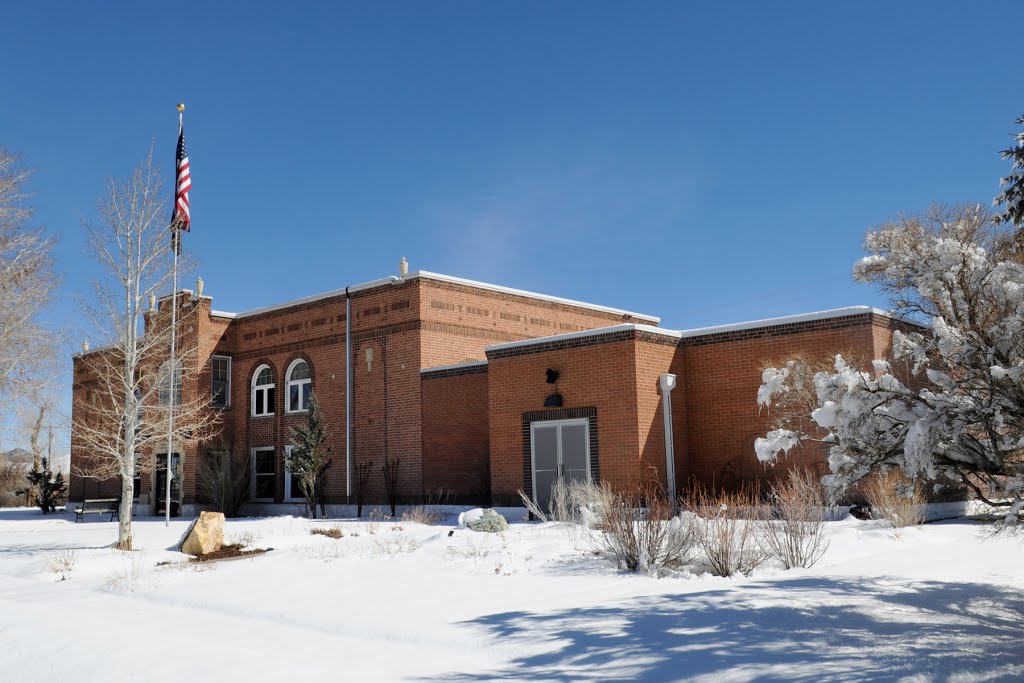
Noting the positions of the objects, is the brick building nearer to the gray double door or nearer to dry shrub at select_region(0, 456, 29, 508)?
the gray double door

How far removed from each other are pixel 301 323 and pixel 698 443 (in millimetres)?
14716

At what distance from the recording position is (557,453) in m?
21.7

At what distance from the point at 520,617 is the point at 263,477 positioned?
23.3 m

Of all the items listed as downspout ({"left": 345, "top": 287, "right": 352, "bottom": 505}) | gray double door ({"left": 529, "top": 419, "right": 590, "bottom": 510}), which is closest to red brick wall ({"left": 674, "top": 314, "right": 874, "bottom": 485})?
gray double door ({"left": 529, "top": 419, "right": 590, "bottom": 510})

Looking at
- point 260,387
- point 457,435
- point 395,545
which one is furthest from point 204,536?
point 260,387

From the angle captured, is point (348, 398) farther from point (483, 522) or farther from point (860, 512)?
point (860, 512)

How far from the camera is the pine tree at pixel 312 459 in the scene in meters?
26.3

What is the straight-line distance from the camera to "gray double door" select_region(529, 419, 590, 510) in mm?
21266

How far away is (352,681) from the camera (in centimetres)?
753

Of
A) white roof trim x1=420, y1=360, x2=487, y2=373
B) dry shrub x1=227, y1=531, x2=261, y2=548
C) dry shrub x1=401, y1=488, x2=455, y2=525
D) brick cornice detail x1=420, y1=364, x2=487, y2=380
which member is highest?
white roof trim x1=420, y1=360, x2=487, y2=373

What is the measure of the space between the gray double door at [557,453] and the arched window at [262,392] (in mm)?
12552

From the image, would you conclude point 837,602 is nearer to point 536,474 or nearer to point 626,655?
point 626,655

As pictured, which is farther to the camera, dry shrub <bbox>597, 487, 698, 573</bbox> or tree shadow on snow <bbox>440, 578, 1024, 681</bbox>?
dry shrub <bbox>597, 487, 698, 573</bbox>

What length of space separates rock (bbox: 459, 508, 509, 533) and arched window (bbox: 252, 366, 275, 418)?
15.3m
